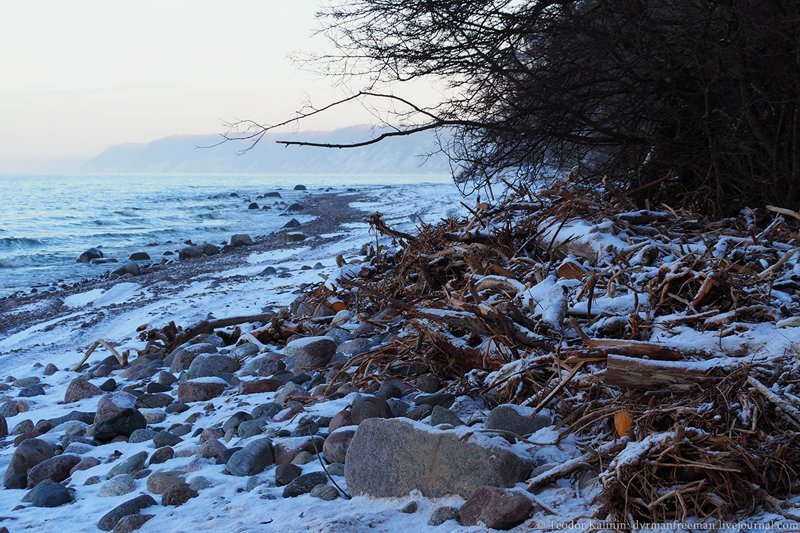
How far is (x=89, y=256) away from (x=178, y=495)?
51.1 ft

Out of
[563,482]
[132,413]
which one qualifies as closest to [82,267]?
[132,413]

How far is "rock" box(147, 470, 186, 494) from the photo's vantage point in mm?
2781

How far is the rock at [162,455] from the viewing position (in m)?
3.19

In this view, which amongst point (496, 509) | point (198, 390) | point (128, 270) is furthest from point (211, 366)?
point (128, 270)

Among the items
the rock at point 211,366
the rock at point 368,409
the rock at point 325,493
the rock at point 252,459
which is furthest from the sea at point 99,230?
the rock at point 325,493

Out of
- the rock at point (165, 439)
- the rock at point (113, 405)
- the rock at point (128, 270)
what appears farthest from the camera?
the rock at point (128, 270)

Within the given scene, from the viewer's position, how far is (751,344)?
98.9 inches

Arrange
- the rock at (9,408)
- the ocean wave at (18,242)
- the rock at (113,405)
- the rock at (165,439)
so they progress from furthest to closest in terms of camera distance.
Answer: the ocean wave at (18,242) → the rock at (9,408) → the rock at (113,405) → the rock at (165,439)

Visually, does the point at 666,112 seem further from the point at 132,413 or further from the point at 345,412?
the point at 132,413

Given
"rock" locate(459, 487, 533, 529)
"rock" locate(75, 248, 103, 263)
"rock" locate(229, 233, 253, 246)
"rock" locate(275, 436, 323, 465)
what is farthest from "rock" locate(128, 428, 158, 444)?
"rock" locate(75, 248, 103, 263)

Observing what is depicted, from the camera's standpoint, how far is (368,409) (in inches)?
120

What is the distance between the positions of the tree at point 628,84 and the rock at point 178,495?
2341mm

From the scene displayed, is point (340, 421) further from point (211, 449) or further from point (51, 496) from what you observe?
point (51, 496)

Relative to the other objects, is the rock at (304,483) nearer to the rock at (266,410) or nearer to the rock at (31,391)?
the rock at (266,410)
